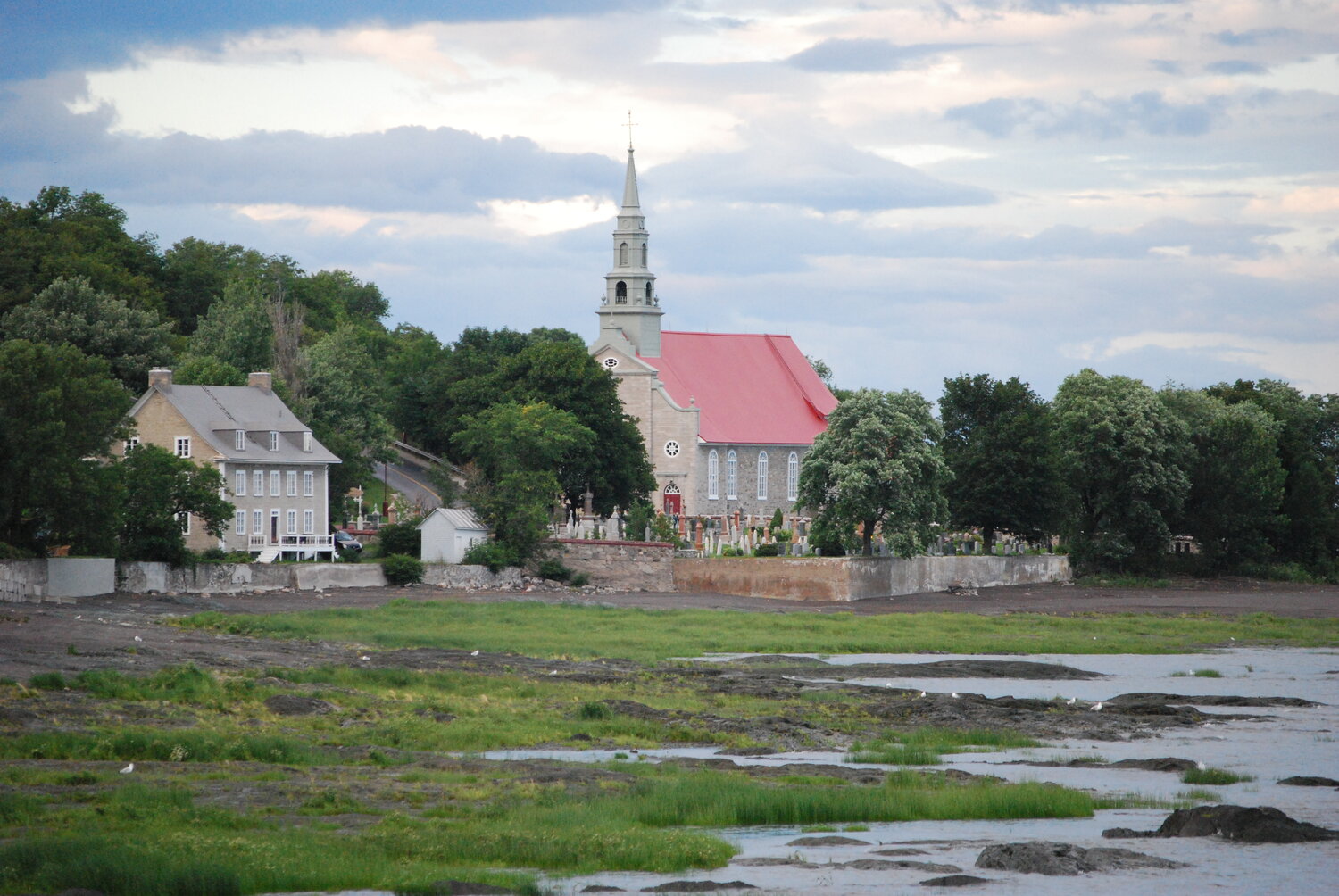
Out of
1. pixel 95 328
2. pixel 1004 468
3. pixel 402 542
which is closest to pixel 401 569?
pixel 402 542

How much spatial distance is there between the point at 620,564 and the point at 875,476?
36.3 feet

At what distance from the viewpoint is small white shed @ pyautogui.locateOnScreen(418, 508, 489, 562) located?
214 feet

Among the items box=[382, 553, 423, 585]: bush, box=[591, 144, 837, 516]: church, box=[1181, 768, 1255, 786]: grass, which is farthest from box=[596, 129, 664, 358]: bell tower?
A: box=[1181, 768, 1255, 786]: grass

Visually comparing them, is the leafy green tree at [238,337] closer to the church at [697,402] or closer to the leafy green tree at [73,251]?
the leafy green tree at [73,251]

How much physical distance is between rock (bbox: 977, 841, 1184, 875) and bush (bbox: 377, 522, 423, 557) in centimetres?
4880

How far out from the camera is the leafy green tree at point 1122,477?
263 ft

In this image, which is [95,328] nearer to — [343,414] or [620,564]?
[343,414]

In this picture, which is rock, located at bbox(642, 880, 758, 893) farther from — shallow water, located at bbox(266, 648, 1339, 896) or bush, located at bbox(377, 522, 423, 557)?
bush, located at bbox(377, 522, 423, 557)

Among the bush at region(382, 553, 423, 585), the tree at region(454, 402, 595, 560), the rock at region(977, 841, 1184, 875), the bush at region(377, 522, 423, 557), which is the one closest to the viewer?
the rock at region(977, 841, 1184, 875)

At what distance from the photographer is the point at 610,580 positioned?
6856cm

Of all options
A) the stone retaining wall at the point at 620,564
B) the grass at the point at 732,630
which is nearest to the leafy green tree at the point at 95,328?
the stone retaining wall at the point at 620,564

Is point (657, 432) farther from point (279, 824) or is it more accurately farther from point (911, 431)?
point (279, 824)

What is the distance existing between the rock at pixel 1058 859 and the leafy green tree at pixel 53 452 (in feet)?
120

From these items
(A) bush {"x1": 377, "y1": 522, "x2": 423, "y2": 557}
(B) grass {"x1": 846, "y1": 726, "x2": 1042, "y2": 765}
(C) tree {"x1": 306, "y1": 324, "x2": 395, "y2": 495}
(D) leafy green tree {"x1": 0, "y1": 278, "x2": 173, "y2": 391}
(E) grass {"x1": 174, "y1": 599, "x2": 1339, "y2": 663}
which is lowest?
(B) grass {"x1": 846, "y1": 726, "x2": 1042, "y2": 765}
